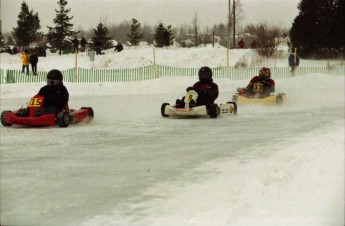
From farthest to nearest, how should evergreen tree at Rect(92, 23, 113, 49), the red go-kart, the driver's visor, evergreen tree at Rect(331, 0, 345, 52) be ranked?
evergreen tree at Rect(92, 23, 113, 49), evergreen tree at Rect(331, 0, 345, 52), the driver's visor, the red go-kart

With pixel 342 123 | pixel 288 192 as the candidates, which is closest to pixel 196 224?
pixel 288 192

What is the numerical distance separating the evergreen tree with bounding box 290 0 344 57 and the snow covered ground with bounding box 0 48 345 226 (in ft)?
78.5

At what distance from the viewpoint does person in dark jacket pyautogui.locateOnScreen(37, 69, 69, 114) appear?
8.49 meters

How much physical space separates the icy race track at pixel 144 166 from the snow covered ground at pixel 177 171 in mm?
11

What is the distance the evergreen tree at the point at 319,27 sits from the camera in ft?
109

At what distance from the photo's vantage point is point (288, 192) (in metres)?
4.09

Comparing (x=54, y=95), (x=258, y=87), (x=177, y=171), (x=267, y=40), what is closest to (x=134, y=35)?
(x=267, y=40)

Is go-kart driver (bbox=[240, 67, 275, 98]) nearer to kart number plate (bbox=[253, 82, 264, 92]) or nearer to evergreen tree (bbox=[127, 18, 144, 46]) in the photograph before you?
kart number plate (bbox=[253, 82, 264, 92])

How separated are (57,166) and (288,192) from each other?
242cm

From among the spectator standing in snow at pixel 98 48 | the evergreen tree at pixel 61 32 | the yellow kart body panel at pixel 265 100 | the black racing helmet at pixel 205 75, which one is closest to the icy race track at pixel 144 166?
the black racing helmet at pixel 205 75

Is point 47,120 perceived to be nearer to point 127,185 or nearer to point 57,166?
point 57,166

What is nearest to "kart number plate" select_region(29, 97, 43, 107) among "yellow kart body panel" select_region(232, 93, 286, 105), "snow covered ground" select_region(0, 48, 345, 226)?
"snow covered ground" select_region(0, 48, 345, 226)

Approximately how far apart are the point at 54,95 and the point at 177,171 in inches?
163

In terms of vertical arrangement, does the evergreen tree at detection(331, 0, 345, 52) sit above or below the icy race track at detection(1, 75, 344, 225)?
above
